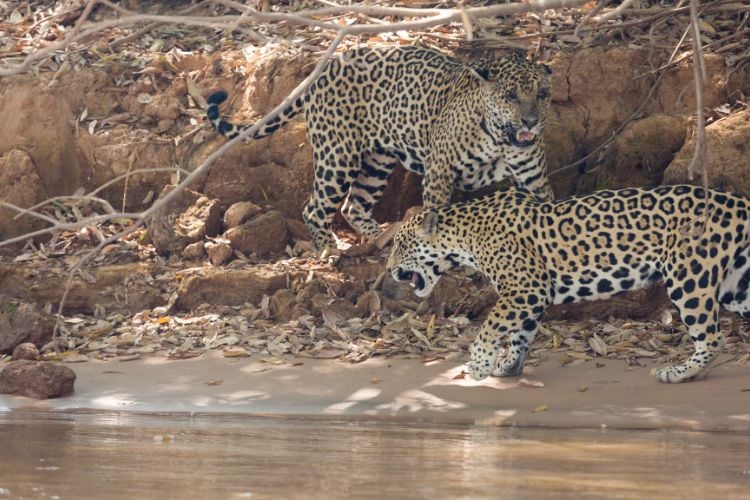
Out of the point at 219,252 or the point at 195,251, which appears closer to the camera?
the point at 219,252

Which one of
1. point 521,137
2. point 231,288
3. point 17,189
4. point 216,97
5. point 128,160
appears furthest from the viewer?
point 128,160

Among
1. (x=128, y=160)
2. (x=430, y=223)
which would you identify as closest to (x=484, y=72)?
(x=430, y=223)

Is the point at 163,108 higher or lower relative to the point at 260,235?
higher

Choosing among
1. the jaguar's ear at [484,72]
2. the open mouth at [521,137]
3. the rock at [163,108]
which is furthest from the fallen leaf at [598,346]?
the rock at [163,108]

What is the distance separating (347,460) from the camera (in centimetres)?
693

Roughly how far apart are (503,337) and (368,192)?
2966 millimetres

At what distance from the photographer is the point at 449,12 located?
18.9 ft

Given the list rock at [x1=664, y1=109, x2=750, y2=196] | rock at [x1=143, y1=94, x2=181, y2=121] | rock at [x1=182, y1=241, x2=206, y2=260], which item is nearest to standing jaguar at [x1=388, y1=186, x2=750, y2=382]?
rock at [x1=664, y1=109, x2=750, y2=196]

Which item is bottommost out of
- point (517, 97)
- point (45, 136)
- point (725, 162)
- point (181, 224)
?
point (181, 224)

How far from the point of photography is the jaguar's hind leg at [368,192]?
11609 millimetres

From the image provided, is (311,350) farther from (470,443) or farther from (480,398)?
(470,443)

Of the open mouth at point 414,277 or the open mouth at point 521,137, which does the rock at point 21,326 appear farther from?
the open mouth at point 521,137

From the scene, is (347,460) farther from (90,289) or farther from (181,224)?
(181,224)

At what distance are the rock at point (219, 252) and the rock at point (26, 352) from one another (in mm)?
1951
